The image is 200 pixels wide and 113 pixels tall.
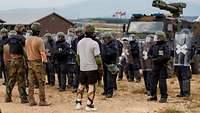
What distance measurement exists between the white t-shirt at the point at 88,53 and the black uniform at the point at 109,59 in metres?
2.40

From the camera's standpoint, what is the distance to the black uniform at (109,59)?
1466cm

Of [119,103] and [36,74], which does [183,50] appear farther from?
[36,74]

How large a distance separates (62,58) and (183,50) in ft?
12.2

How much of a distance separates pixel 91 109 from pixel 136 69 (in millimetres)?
7090

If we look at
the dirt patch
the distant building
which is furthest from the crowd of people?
the distant building

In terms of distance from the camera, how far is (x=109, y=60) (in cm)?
1479

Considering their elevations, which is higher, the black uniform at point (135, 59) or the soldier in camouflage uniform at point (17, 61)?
the soldier in camouflage uniform at point (17, 61)

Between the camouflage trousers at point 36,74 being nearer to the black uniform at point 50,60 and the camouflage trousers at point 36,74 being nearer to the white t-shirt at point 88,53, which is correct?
the white t-shirt at point 88,53

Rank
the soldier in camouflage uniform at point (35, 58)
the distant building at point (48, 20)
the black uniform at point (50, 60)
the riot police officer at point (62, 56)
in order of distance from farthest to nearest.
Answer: the distant building at point (48, 20) < the black uniform at point (50, 60) < the riot police officer at point (62, 56) < the soldier in camouflage uniform at point (35, 58)

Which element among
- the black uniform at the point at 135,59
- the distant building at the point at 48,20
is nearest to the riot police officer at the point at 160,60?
the black uniform at the point at 135,59

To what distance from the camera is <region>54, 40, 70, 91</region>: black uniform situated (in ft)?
52.9

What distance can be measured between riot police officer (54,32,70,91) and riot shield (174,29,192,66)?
333cm

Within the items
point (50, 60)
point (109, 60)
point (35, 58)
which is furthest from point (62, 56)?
point (35, 58)

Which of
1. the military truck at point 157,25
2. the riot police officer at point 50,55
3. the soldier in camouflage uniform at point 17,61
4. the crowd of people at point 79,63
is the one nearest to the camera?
the crowd of people at point 79,63
